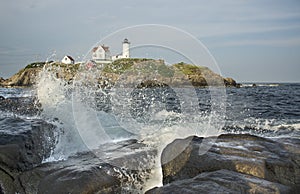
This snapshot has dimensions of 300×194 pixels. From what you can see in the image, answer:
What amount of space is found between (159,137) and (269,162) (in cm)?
523

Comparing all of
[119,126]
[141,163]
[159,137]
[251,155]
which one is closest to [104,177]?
[141,163]

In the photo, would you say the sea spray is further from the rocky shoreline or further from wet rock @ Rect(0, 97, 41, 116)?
the rocky shoreline

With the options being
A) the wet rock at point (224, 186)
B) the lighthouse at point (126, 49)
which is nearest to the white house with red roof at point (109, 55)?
the lighthouse at point (126, 49)

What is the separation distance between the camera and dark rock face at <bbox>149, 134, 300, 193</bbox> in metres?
3.83

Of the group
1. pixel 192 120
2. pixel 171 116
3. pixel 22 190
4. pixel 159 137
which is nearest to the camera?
pixel 22 190

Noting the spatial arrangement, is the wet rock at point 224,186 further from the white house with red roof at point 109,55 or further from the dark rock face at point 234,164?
the white house with red roof at point 109,55

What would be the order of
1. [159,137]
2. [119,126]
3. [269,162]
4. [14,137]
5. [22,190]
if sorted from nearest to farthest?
[269,162]
[22,190]
[14,137]
[159,137]
[119,126]

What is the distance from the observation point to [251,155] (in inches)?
200

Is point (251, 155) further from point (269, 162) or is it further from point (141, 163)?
point (141, 163)

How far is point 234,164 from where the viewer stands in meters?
4.75

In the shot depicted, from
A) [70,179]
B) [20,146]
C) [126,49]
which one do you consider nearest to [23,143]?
[20,146]

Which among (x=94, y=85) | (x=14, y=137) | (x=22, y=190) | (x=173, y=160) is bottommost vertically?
(x=22, y=190)

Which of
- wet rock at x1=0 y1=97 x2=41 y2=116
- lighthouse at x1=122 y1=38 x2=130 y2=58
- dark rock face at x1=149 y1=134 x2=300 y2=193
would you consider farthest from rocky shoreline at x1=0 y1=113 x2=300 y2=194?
wet rock at x1=0 y1=97 x2=41 y2=116

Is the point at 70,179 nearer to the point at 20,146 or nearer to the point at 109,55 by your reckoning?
the point at 20,146
